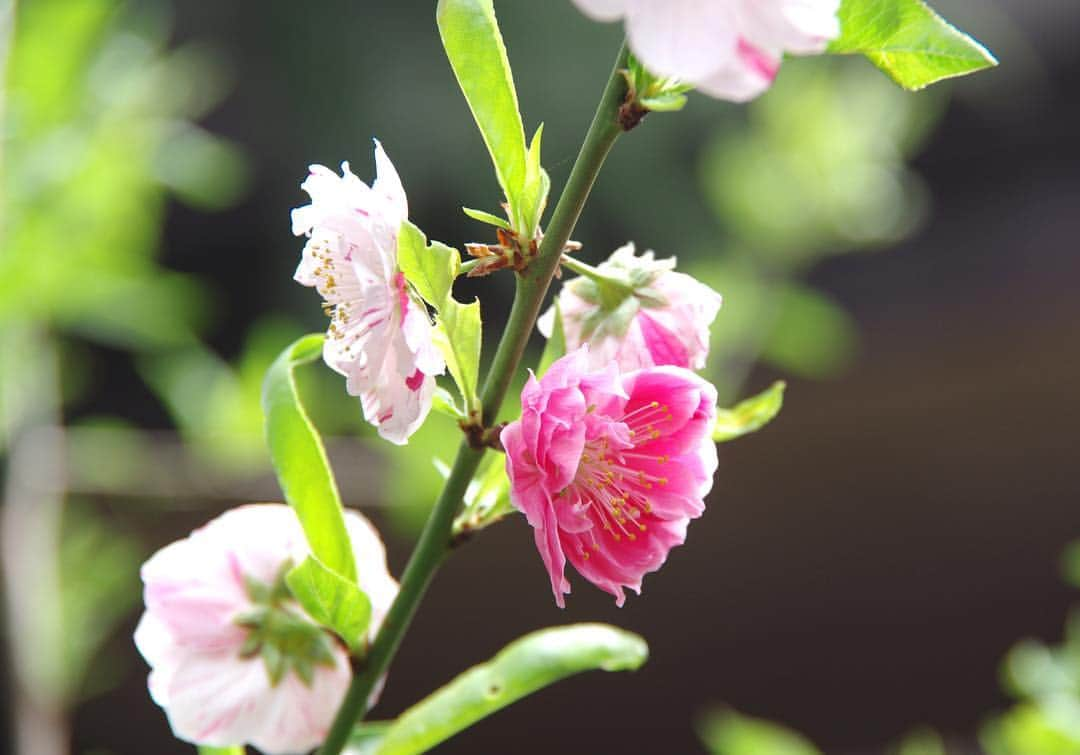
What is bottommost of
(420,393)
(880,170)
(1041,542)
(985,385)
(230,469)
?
(1041,542)

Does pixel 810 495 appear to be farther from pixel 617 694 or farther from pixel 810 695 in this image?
pixel 617 694

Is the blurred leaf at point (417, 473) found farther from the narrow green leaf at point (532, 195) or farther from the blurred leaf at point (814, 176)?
the narrow green leaf at point (532, 195)

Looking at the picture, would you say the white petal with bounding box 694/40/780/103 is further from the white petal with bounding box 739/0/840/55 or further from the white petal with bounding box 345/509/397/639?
the white petal with bounding box 345/509/397/639

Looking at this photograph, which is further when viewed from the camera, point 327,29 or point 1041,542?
point 327,29

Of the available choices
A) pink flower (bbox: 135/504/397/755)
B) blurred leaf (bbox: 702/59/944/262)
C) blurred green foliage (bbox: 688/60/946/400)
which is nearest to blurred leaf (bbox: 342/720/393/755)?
pink flower (bbox: 135/504/397/755)

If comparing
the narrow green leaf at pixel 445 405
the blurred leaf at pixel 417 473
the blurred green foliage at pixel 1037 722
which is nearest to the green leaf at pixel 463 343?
the narrow green leaf at pixel 445 405

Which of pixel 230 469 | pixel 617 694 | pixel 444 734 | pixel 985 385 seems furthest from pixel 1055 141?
pixel 444 734
